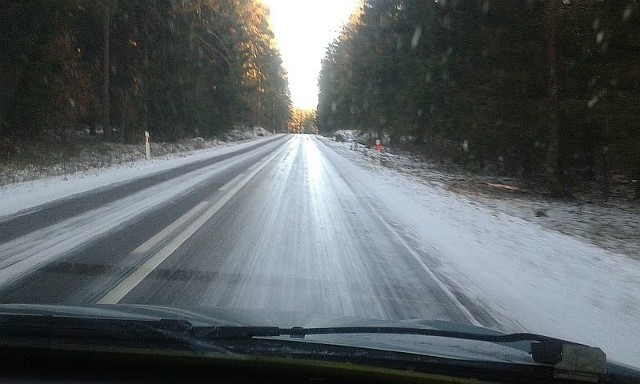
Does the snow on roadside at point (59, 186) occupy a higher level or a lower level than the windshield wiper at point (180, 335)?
lower

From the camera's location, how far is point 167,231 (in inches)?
409

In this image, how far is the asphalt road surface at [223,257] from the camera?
6.42 metres

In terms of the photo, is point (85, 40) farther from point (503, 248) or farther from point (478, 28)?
point (503, 248)

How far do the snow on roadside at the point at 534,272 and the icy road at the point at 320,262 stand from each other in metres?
0.02

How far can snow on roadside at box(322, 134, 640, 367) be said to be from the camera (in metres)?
5.94

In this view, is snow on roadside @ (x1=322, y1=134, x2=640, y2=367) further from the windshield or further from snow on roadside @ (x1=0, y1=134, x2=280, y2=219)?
snow on roadside @ (x1=0, y1=134, x2=280, y2=219)

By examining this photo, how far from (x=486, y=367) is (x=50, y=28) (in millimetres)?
24461

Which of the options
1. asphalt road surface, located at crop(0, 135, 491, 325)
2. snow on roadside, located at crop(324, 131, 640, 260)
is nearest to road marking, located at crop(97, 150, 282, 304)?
asphalt road surface, located at crop(0, 135, 491, 325)

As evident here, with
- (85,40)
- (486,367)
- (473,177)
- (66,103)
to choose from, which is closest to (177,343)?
(486,367)

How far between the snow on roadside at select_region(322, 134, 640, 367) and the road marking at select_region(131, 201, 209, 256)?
12.5 ft

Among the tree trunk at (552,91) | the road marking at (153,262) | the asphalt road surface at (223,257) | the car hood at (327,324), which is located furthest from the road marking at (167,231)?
the tree trunk at (552,91)

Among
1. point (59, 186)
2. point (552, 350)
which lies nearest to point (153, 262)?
point (552, 350)

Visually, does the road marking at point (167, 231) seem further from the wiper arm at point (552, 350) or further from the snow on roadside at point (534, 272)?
the wiper arm at point (552, 350)

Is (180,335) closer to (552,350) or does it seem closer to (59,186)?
(552,350)
